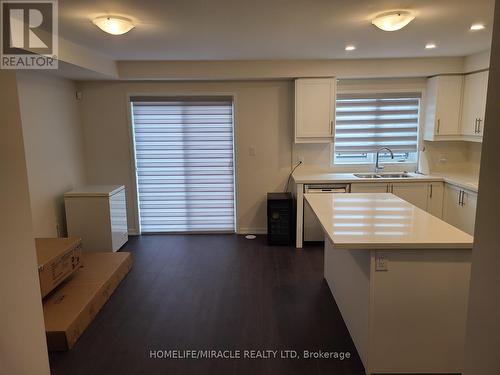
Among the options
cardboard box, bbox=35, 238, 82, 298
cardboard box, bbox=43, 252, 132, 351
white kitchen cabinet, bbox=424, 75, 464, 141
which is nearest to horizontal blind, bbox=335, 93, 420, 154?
white kitchen cabinet, bbox=424, 75, 464, 141

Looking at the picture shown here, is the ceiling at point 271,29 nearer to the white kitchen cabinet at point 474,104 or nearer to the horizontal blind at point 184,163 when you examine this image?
the white kitchen cabinet at point 474,104

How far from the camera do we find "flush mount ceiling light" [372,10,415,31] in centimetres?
263

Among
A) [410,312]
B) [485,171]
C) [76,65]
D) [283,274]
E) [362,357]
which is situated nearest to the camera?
[485,171]

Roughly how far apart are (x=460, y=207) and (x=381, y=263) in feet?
8.86

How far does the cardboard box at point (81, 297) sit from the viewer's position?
2.55 meters

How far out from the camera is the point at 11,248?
120 cm

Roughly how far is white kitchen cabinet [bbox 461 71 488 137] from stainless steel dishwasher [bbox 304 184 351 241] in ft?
5.46

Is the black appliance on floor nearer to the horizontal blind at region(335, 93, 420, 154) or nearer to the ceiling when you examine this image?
the horizontal blind at region(335, 93, 420, 154)

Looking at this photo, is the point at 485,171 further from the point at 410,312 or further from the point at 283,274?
the point at 283,274

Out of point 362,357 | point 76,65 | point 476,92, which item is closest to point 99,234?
point 76,65

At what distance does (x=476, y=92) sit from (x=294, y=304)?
3437 millimetres

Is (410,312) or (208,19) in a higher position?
(208,19)

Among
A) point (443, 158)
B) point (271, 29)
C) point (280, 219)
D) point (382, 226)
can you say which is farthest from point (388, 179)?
point (271, 29)

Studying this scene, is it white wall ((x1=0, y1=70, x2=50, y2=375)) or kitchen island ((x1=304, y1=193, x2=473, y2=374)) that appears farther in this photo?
kitchen island ((x1=304, y1=193, x2=473, y2=374))
